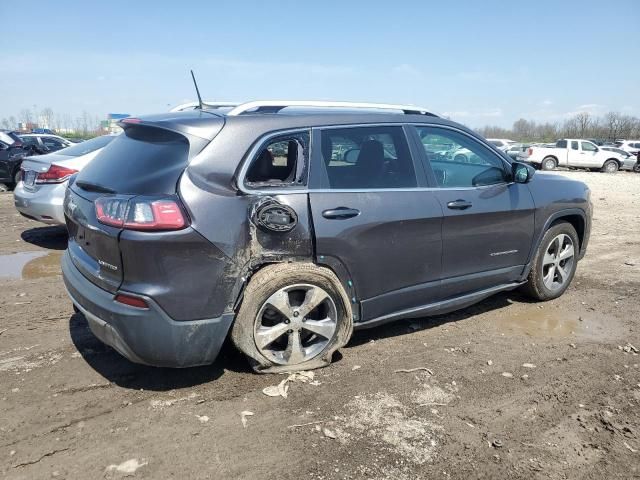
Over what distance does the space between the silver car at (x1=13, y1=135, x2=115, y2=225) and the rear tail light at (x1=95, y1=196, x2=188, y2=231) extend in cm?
420

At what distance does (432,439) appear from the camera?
2828mm

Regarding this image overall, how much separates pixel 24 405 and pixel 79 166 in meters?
4.55

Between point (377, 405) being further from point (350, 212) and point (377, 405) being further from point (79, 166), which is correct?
point (79, 166)

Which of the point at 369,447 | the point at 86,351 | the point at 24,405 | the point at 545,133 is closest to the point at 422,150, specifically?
the point at 369,447

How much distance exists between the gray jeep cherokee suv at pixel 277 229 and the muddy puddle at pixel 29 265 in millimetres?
2571

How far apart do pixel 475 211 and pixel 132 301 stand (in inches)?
106

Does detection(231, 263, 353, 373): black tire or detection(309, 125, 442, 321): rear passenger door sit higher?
detection(309, 125, 442, 321): rear passenger door

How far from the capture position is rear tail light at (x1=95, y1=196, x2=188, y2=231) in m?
2.86

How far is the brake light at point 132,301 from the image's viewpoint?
2891 mm

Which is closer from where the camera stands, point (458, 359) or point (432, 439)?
point (432, 439)

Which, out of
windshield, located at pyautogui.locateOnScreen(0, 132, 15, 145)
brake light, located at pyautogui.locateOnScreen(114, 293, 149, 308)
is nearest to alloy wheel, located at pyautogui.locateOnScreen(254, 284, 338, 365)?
brake light, located at pyautogui.locateOnScreen(114, 293, 149, 308)

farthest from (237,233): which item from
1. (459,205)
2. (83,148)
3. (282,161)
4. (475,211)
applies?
(83,148)

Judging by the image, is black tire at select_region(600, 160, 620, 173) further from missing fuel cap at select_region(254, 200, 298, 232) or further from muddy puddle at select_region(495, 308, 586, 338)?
missing fuel cap at select_region(254, 200, 298, 232)

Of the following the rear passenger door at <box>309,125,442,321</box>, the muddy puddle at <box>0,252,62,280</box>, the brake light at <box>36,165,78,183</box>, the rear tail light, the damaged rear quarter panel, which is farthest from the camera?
the brake light at <box>36,165,78,183</box>
